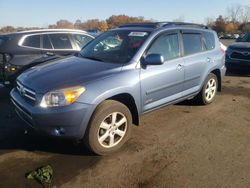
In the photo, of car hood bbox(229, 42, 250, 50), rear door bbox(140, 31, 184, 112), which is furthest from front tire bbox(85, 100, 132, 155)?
car hood bbox(229, 42, 250, 50)

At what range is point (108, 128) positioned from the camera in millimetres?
4352

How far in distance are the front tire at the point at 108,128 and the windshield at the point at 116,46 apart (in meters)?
0.80

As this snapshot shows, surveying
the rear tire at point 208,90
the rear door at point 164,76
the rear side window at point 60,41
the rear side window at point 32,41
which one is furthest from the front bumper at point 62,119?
the rear side window at point 60,41

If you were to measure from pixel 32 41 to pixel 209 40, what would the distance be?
13.4 feet

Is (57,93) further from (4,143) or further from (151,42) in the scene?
(151,42)

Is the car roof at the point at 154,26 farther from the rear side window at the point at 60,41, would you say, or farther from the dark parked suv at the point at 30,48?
the rear side window at the point at 60,41

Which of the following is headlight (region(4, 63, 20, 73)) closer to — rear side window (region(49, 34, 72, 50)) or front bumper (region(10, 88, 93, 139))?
rear side window (region(49, 34, 72, 50))

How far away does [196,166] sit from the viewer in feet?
13.3

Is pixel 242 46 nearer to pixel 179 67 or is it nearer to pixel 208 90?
pixel 208 90

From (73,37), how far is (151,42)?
3736 mm

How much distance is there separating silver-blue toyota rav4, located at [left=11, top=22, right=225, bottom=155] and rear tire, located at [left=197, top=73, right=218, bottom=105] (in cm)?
27

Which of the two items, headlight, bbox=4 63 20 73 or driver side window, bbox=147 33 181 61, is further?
headlight, bbox=4 63 20 73

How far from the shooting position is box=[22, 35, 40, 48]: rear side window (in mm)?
7445

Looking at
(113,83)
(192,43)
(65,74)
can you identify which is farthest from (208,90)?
(65,74)
